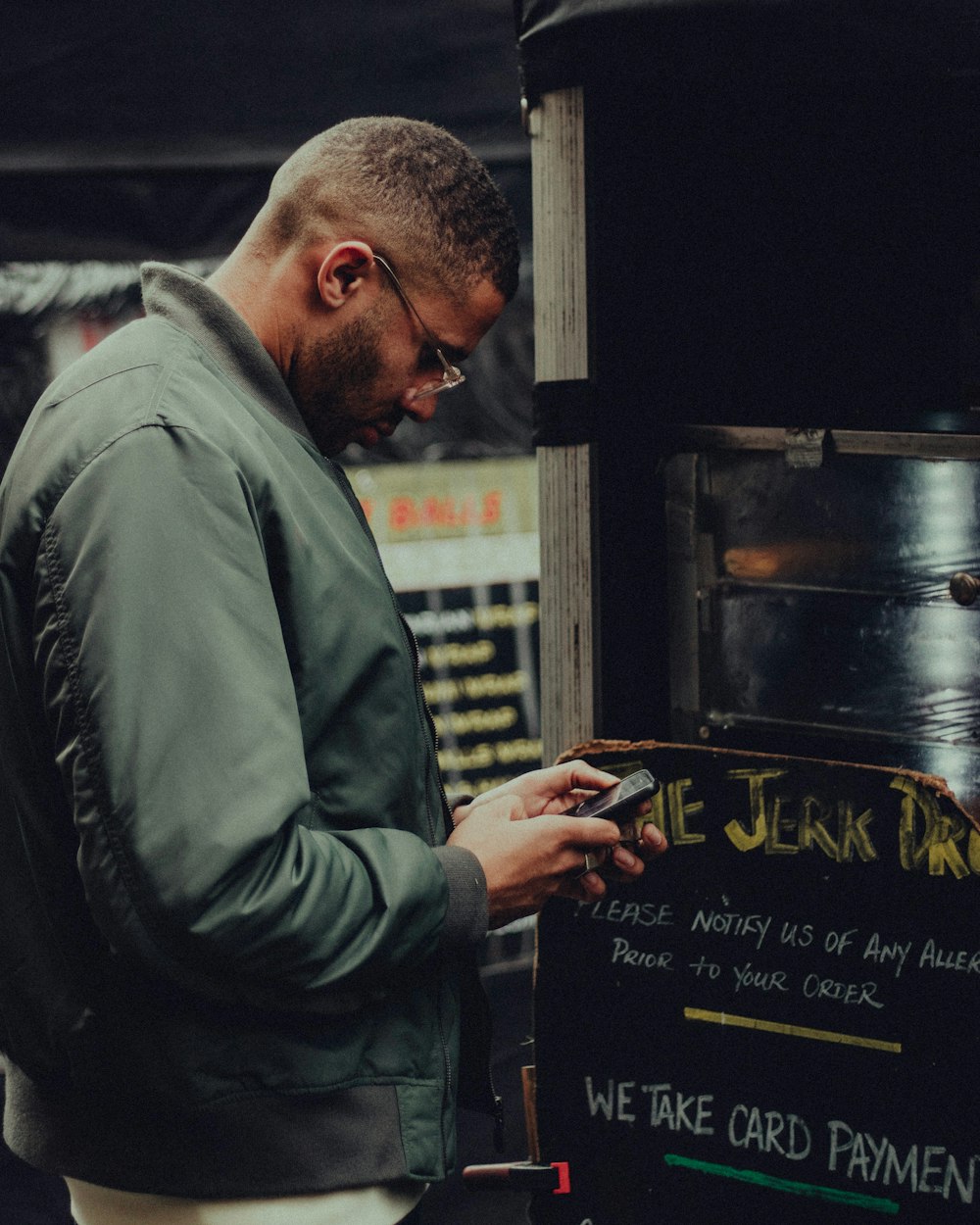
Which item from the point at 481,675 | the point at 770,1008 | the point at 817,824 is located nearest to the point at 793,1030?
the point at 770,1008

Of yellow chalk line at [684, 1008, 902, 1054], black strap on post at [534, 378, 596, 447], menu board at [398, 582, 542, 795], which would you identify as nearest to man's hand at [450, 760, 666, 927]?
yellow chalk line at [684, 1008, 902, 1054]

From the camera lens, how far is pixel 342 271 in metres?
1.70

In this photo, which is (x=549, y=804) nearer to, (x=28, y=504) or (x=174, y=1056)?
(x=174, y=1056)

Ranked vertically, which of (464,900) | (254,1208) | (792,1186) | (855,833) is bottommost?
(792,1186)

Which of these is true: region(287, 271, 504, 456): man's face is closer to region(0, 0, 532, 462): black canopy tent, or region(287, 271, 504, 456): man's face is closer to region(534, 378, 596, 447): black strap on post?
region(534, 378, 596, 447): black strap on post

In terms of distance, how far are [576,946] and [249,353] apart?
1.47 meters

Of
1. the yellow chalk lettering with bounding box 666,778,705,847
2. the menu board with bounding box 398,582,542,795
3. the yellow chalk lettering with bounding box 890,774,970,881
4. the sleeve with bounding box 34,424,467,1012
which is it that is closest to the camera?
the sleeve with bounding box 34,424,467,1012

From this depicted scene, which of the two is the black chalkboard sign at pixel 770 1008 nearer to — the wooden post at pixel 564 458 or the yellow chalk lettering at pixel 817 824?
the yellow chalk lettering at pixel 817 824

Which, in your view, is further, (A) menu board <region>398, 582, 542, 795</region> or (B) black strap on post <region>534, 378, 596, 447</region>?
(A) menu board <region>398, 582, 542, 795</region>

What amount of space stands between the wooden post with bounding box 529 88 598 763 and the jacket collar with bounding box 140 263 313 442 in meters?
1.17

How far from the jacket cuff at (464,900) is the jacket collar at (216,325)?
0.54 meters

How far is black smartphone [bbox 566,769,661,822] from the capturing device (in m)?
1.89

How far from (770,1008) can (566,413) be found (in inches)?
45.5

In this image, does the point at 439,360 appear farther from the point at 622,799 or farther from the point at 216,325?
the point at 622,799
